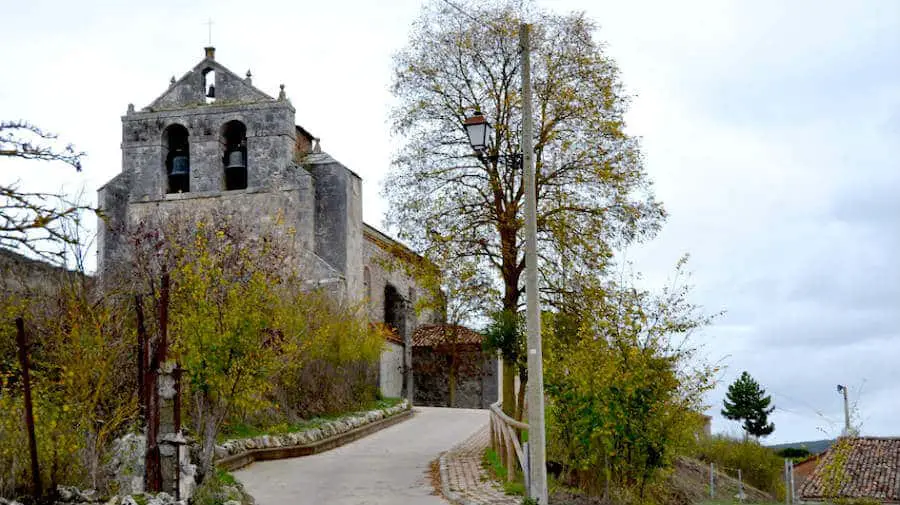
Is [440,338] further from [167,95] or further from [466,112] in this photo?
[466,112]

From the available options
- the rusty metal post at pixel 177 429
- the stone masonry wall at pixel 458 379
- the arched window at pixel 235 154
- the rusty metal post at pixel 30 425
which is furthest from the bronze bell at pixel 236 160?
the rusty metal post at pixel 30 425

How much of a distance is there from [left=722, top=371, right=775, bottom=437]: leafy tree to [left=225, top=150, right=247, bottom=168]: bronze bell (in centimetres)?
4311

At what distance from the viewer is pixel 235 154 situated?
3347cm

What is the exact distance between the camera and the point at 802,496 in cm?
3212

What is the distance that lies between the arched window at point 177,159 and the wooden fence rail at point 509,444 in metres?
18.7

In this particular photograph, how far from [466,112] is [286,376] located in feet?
22.6

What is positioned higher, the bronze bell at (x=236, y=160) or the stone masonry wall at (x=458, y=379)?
the bronze bell at (x=236, y=160)

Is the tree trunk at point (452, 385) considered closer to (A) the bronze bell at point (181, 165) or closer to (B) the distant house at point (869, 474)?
(A) the bronze bell at point (181, 165)

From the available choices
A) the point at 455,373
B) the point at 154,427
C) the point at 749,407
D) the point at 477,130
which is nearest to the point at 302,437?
the point at 154,427

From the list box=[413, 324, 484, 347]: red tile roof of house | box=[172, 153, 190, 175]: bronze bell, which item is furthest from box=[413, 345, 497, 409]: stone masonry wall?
box=[172, 153, 190, 175]: bronze bell

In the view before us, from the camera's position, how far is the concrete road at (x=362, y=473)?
15.1 meters

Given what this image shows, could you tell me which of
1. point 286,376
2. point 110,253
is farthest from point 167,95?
point 286,376

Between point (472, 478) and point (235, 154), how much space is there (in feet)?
65.2

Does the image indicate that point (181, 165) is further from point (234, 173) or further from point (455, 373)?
point (455, 373)
